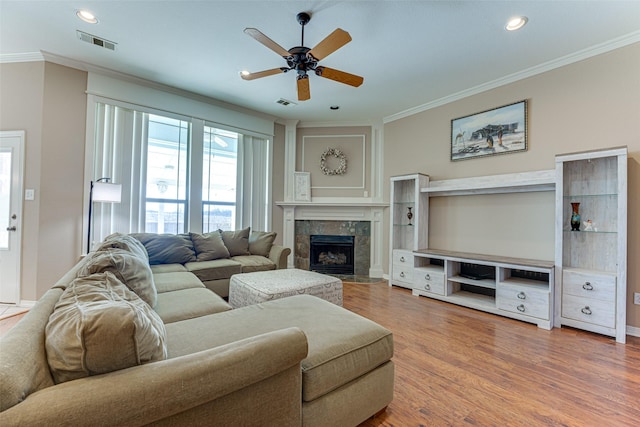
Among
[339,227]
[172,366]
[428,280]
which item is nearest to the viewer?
[172,366]

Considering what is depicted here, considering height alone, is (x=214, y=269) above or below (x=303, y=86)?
below

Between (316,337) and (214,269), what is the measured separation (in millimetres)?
2358

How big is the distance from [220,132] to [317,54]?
2689 millimetres

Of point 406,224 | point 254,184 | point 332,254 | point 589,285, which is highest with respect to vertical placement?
point 254,184

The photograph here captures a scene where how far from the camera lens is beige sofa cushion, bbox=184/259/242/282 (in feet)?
10.8

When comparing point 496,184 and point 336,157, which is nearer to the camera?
point 496,184

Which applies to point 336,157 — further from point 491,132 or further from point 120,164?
point 120,164

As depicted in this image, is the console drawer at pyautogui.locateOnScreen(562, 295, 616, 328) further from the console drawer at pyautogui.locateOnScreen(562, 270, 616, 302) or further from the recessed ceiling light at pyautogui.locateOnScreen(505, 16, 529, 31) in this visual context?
the recessed ceiling light at pyautogui.locateOnScreen(505, 16, 529, 31)

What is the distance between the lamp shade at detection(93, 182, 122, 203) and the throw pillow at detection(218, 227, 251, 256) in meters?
1.36

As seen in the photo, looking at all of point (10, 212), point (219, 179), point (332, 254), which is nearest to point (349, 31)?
point (219, 179)

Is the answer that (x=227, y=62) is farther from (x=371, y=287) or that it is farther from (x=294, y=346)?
(x=371, y=287)

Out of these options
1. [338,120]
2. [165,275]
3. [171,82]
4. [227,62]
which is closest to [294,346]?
[165,275]

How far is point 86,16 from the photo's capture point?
2504mm

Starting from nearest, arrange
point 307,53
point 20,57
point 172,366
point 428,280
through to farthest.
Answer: point 172,366
point 307,53
point 20,57
point 428,280
